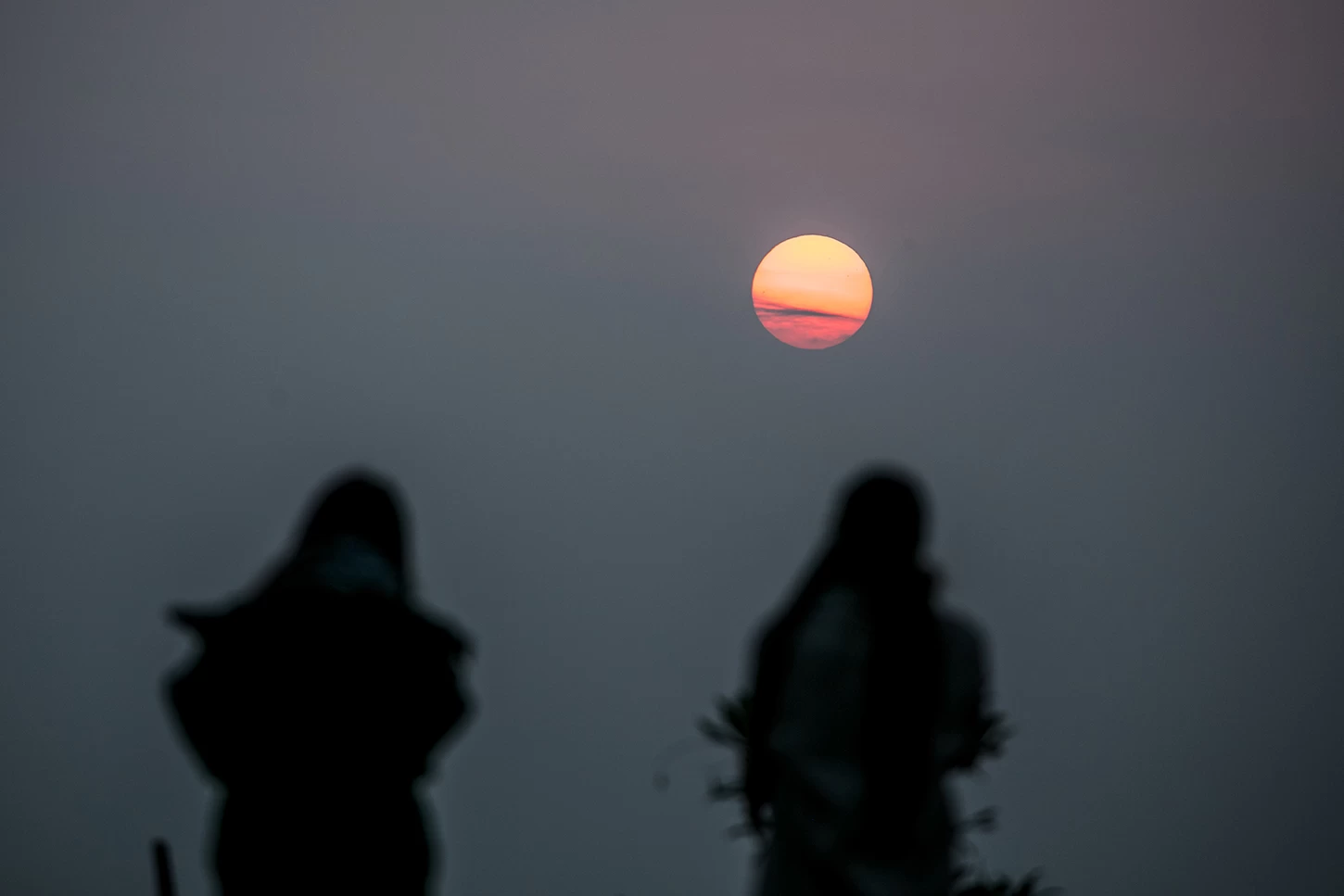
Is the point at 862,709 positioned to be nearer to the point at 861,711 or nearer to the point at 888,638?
the point at 861,711

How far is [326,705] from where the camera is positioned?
9.16 feet

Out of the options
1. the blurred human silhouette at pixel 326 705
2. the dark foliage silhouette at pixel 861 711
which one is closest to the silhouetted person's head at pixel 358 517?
the blurred human silhouette at pixel 326 705

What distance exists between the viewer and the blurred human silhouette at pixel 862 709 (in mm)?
2748

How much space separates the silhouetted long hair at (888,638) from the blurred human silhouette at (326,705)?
29.3 inches

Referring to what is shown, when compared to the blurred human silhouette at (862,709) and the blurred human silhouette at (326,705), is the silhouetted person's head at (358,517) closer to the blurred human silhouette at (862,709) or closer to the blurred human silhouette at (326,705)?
the blurred human silhouette at (326,705)

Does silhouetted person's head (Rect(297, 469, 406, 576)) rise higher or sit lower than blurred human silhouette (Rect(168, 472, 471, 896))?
higher

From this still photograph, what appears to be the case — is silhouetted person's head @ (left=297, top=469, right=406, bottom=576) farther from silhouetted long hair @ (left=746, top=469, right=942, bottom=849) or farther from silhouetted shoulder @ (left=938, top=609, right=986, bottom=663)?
silhouetted shoulder @ (left=938, top=609, right=986, bottom=663)

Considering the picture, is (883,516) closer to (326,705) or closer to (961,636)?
(961,636)

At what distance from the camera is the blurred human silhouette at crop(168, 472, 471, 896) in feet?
9.09

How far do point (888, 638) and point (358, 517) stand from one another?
115cm

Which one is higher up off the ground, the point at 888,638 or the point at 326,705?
the point at 888,638

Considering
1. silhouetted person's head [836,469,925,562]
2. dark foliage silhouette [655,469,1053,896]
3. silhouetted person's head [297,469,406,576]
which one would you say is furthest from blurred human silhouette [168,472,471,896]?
silhouetted person's head [836,469,925,562]

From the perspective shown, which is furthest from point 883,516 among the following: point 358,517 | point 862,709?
point 358,517

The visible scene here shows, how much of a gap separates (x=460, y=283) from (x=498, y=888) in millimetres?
7729
